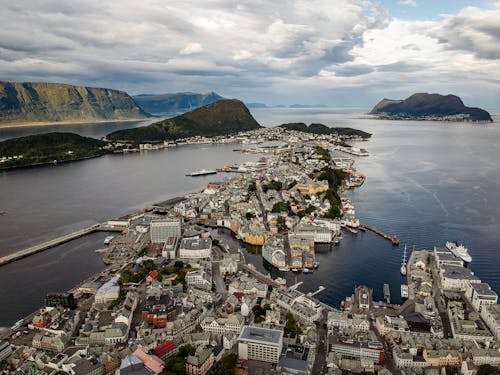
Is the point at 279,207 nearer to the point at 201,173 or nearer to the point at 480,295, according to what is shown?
the point at 480,295

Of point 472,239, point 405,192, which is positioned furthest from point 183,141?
point 472,239

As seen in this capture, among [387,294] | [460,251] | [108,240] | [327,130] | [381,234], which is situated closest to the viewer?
[387,294]

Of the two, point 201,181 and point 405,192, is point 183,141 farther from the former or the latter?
point 405,192

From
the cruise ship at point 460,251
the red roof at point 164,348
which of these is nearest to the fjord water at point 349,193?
the cruise ship at point 460,251

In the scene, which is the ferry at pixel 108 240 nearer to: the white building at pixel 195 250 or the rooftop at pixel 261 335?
the white building at pixel 195 250

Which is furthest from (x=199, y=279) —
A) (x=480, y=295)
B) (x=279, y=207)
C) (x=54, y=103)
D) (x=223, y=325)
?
(x=54, y=103)

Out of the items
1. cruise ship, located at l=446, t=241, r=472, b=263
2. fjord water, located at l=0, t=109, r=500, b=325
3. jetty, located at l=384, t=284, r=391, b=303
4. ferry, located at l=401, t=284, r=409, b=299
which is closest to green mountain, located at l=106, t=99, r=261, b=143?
fjord water, located at l=0, t=109, r=500, b=325

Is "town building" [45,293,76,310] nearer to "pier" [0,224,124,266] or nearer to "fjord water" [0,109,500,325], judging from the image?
"fjord water" [0,109,500,325]
